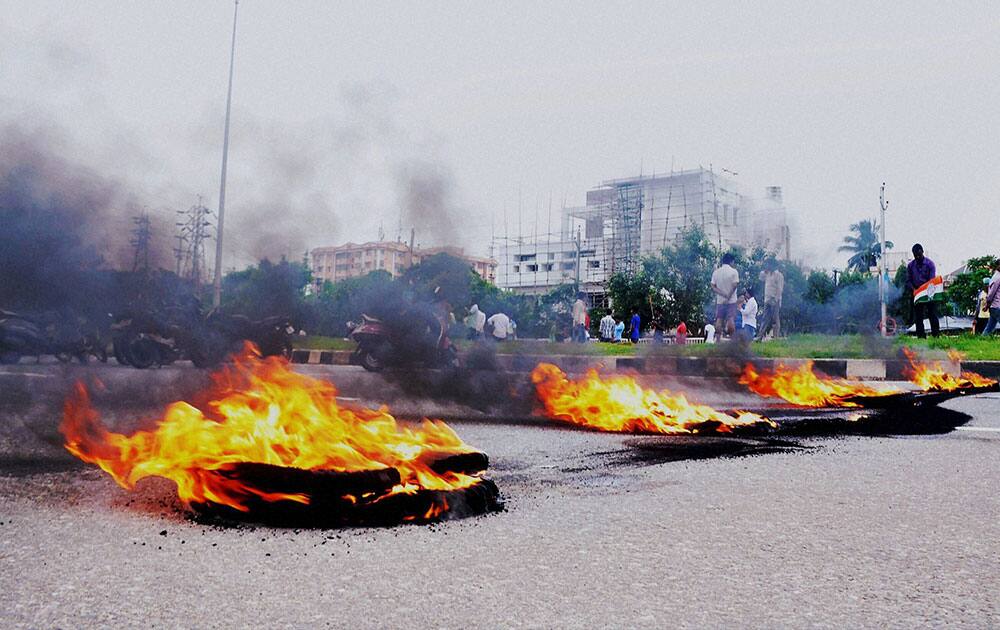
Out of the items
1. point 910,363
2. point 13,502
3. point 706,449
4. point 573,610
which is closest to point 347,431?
point 13,502

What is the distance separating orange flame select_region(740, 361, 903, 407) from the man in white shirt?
3.28 meters

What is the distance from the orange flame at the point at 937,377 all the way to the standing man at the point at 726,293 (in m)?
2.64

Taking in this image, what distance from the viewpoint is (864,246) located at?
2391 inches

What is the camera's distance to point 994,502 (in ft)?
11.2

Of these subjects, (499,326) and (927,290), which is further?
(927,290)

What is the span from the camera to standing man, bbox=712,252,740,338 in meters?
12.7

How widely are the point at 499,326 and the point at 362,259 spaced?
4.86 metres

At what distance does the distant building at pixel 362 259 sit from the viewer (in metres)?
6.90

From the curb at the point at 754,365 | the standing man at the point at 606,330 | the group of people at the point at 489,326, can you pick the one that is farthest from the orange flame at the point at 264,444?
the standing man at the point at 606,330

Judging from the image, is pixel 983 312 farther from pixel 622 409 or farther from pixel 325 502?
pixel 325 502

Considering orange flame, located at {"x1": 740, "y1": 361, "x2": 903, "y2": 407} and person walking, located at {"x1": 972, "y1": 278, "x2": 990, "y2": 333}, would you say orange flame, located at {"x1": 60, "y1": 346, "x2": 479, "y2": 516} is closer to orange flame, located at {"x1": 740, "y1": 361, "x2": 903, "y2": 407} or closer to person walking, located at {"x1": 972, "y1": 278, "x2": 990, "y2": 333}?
orange flame, located at {"x1": 740, "y1": 361, "x2": 903, "y2": 407}

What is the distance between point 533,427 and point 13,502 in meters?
3.44

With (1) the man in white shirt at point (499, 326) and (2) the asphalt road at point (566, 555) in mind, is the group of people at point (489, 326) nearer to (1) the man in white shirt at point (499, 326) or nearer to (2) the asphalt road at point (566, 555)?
(1) the man in white shirt at point (499, 326)

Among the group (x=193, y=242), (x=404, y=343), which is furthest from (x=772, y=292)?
(x=193, y=242)
